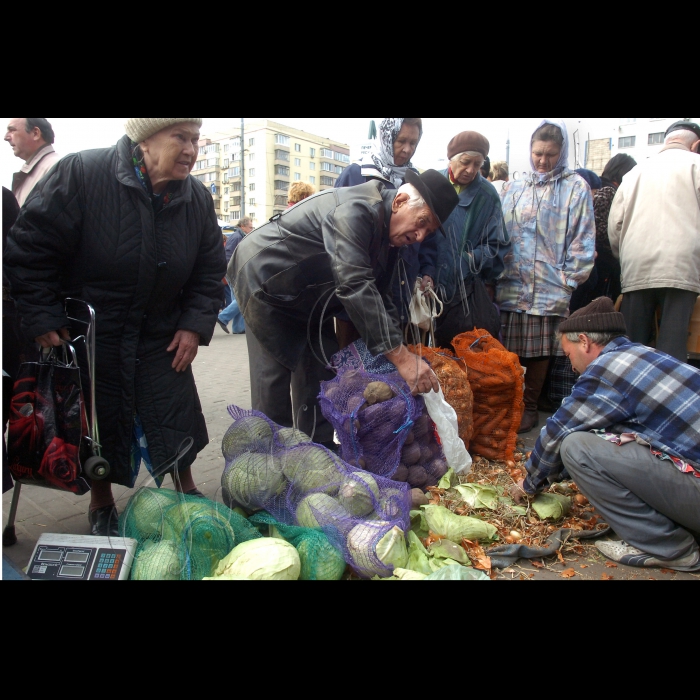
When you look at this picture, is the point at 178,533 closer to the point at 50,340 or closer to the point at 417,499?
the point at 50,340

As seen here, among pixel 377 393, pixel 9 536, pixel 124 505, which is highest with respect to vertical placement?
pixel 377 393

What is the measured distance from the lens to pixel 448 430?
3150 millimetres

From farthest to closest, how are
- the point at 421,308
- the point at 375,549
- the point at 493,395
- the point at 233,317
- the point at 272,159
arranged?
the point at 272,159 → the point at 233,317 → the point at 493,395 → the point at 421,308 → the point at 375,549

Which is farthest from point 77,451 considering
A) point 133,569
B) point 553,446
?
point 553,446

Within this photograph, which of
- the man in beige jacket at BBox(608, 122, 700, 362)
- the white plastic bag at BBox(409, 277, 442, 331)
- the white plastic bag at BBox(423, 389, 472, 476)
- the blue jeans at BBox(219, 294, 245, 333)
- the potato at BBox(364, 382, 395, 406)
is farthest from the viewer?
the blue jeans at BBox(219, 294, 245, 333)

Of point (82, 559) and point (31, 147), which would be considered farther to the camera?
point (31, 147)

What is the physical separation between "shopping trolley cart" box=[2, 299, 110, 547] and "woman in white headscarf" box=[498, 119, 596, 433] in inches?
117

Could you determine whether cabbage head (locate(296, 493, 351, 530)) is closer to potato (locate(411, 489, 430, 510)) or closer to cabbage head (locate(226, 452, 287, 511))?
cabbage head (locate(226, 452, 287, 511))

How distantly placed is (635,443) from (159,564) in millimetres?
2062

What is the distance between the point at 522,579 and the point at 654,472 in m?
0.73

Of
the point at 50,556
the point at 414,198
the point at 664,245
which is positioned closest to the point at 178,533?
the point at 50,556

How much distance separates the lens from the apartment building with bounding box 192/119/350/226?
446 centimetres

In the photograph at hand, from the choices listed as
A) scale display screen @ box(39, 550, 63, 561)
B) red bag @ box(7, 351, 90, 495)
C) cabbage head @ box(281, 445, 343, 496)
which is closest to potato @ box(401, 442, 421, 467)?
cabbage head @ box(281, 445, 343, 496)

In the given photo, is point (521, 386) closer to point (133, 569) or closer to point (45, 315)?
point (133, 569)
